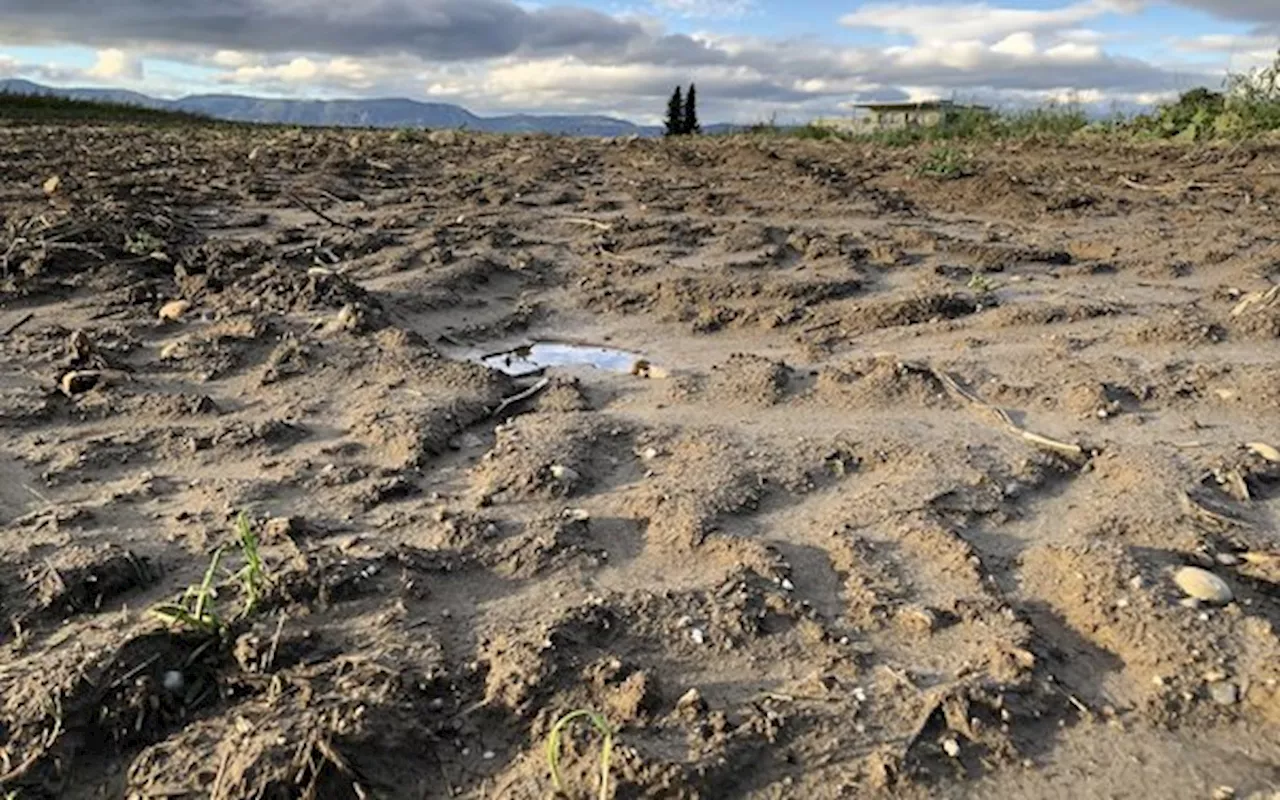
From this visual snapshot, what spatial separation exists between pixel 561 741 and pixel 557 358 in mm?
2719

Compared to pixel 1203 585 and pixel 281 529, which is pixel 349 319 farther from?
pixel 1203 585

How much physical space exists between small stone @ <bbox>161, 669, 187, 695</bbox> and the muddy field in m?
0.02

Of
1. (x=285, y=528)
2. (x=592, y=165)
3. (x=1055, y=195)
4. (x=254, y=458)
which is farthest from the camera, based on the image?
(x=592, y=165)

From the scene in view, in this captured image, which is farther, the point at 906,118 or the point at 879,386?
the point at 906,118

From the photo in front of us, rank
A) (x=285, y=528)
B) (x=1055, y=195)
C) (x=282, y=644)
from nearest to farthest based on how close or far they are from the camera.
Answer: (x=282, y=644) < (x=285, y=528) < (x=1055, y=195)

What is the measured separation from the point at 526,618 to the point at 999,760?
3.51 feet

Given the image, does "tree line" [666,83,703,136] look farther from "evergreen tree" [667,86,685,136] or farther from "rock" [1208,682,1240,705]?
"rock" [1208,682,1240,705]

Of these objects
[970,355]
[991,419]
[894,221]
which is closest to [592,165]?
[894,221]

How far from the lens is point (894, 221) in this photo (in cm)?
713

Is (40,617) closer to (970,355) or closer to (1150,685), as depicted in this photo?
(1150,685)

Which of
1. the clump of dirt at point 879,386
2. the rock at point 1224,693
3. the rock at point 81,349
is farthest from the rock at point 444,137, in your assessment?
the rock at point 1224,693

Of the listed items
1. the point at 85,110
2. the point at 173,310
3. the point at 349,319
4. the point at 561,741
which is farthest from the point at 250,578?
the point at 85,110

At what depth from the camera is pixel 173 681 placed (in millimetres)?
2246

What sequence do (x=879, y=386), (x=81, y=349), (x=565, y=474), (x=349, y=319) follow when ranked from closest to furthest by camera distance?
(x=565, y=474) < (x=879, y=386) < (x=81, y=349) < (x=349, y=319)
